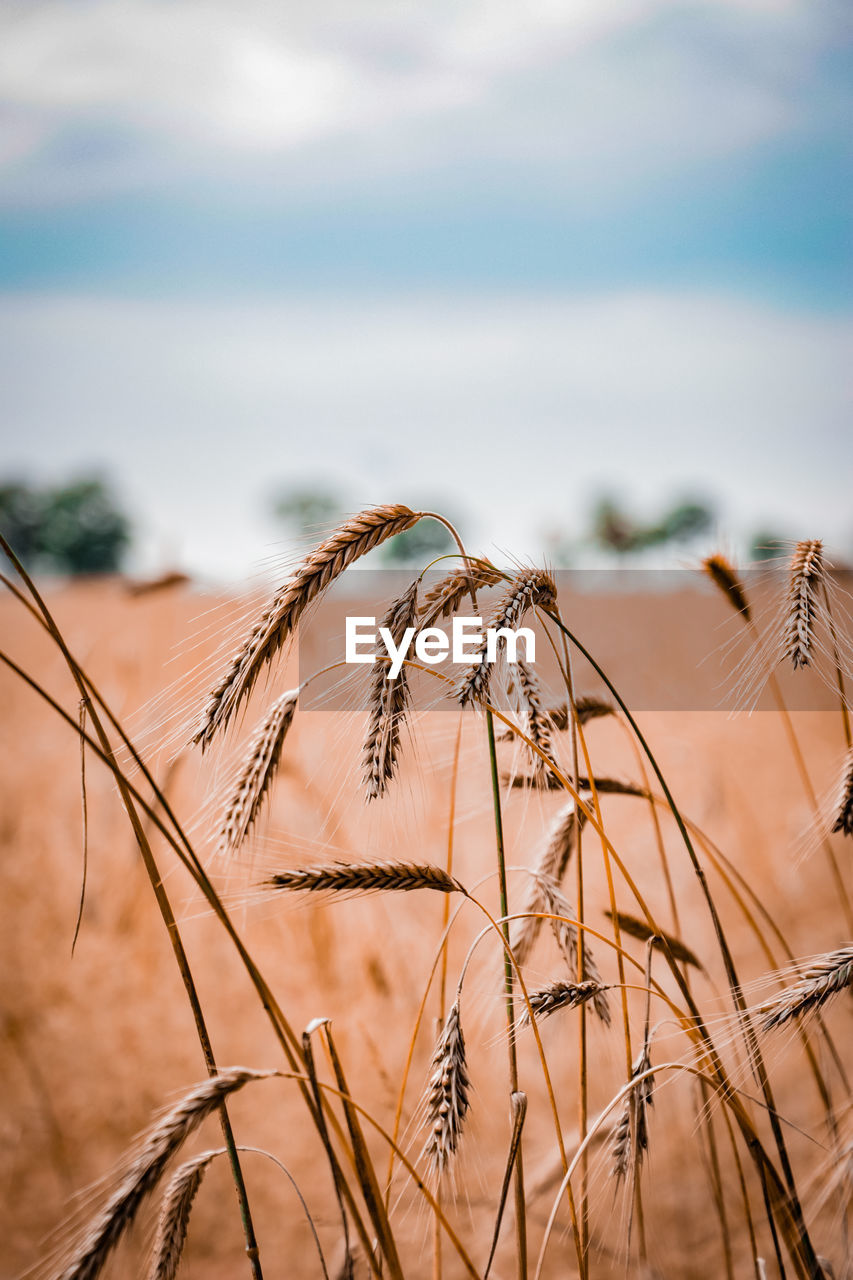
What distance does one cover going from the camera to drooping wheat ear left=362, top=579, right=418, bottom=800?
0.72m

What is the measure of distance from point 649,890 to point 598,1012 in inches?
75.4

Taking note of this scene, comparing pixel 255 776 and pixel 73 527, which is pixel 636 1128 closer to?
pixel 255 776

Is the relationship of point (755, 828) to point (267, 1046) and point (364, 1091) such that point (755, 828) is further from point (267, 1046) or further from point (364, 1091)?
point (267, 1046)

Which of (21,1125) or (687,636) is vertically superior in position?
(687,636)

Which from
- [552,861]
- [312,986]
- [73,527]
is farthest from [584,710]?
[73,527]

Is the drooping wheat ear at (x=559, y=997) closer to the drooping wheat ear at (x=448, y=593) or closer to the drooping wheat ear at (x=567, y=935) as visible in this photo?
the drooping wheat ear at (x=567, y=935)

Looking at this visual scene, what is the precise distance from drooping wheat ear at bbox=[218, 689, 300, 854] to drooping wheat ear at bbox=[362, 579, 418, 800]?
101 millimetres

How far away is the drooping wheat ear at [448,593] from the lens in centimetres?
75

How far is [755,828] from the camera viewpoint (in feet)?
9.08

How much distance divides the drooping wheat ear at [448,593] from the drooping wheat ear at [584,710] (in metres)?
0.25

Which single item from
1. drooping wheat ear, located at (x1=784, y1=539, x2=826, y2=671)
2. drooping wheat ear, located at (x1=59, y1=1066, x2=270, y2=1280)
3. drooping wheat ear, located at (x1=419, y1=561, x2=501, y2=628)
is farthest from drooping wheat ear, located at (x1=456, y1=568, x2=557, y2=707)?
drooping wheat ear, located at (x1=59, y1=1066, x2=270, y2=1280)

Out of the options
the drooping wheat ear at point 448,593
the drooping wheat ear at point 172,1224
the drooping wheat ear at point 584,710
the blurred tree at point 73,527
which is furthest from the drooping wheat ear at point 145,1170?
the blurred tree at point 73,527

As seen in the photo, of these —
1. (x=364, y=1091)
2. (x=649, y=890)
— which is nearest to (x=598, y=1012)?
(x=364, y=1091)

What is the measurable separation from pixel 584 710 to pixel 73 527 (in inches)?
1000
